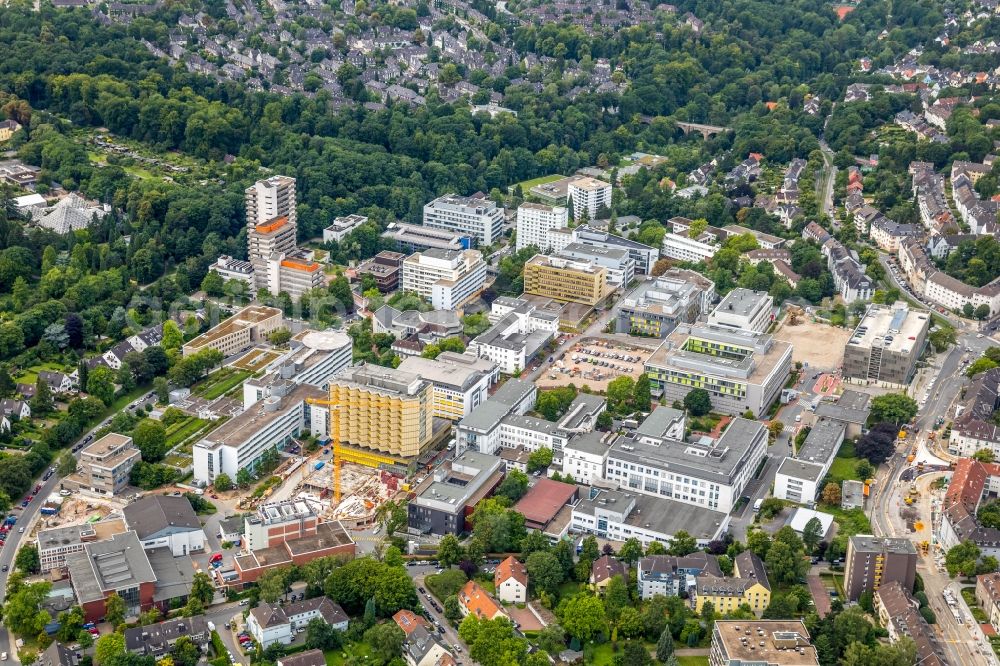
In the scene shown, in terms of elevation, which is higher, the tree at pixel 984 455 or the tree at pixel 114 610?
the tree at pixel 984 455

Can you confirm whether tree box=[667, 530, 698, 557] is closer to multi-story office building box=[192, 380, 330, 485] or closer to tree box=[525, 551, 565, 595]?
tree box=[525, 551, 565, 595]

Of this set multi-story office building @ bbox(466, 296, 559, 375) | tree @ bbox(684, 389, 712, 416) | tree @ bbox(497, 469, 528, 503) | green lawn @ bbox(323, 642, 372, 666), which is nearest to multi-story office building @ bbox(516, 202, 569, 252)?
multi-story office building @ bbox(466, 296, 559, 375)

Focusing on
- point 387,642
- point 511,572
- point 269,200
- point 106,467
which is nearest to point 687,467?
point 511,572

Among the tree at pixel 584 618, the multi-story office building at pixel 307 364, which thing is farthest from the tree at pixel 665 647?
the multi-story office building at pixel 307 364

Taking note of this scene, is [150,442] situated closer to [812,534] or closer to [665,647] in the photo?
[665,647]

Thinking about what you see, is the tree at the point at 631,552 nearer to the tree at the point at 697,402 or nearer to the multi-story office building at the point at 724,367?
the tree at the point at 697,402

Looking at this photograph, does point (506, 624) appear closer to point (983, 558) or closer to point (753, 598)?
point (753, 598)

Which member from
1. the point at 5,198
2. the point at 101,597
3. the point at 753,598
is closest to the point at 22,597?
the point at 101,597
